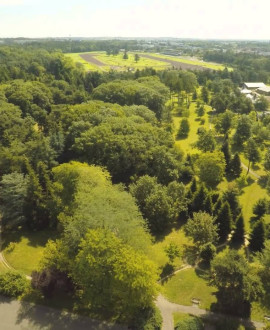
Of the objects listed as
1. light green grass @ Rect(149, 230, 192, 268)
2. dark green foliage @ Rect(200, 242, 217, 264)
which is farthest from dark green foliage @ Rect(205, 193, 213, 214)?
dark green foliage @ Rect(200, 242, 217, 264)

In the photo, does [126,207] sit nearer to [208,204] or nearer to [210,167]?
[208,204]

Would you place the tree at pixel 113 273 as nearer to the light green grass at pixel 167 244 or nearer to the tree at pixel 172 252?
the tree at pixel 172 252

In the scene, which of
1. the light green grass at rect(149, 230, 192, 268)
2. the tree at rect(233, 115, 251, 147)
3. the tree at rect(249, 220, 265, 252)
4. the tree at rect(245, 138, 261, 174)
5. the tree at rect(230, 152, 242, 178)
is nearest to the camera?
the light green grass at rect(149, 230, 192, 268)

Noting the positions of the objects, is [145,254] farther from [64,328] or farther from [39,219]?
[39,219]

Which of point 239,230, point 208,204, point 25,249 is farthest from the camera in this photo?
point 208,204

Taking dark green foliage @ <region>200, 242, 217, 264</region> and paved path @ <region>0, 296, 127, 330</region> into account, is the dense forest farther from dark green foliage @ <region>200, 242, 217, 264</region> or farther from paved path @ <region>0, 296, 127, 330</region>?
paved path @ <region>0, 296, 127, 330</region>

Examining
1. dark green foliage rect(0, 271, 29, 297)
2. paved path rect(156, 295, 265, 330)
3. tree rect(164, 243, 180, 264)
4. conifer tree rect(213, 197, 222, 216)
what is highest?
conifer tree rect(213, 197, 222, 216)

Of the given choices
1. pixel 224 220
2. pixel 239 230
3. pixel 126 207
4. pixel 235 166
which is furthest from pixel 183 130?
pixel 126 207
